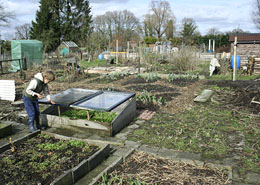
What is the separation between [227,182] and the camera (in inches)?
123

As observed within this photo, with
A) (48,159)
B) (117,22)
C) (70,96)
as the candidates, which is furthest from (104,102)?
(117,22)

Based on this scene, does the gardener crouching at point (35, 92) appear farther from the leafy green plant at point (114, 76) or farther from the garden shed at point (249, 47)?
the garden shed at point (249, 47)

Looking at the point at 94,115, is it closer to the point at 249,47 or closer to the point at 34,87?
the point at 34,87

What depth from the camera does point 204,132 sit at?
16.4ft

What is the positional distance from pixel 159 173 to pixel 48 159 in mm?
1710

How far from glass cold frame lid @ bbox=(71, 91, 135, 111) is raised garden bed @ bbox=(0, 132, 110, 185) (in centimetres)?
85

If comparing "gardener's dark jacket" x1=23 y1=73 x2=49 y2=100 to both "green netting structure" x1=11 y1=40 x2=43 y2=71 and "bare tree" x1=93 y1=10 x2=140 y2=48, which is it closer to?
"green netting structure" x1=11 y1=40 x2=43 y2=71

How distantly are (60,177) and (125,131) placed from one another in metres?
2.38

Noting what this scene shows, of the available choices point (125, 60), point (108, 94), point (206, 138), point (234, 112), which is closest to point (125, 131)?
point (108, 94)

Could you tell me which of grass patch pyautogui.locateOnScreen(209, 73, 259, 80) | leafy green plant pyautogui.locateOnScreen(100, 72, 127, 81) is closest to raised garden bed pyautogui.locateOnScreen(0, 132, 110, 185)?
leafy green plant pyautogui.locateOnScreen(100, 72, 127, 81)

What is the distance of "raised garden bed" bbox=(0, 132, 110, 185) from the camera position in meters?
3.15

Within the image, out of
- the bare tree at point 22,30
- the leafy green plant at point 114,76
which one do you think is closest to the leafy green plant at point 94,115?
the leafy green plant at point 114,76

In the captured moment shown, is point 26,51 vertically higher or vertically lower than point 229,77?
higher

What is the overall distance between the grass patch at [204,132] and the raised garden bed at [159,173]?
0.55 m
